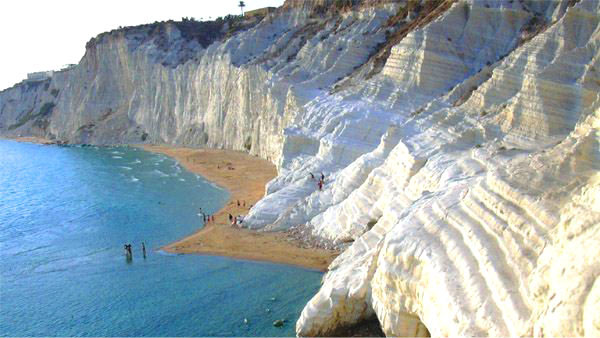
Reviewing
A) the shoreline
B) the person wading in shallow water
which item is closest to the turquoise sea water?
the person wading in shallow water

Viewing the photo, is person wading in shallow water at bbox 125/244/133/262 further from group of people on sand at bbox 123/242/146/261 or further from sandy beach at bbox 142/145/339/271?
sandy beach at bbox 142/145/339/271

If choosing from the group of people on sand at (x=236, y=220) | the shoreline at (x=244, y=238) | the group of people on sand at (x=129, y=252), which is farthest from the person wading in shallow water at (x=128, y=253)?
the group of people on sand at (x=236, y=220)

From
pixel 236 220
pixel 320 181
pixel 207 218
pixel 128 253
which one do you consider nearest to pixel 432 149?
pixel 320 181

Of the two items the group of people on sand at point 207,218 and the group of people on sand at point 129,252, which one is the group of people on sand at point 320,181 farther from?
the group of people on sand at point 129,252

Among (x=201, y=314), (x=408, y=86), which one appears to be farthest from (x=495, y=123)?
(x=201, y=314)

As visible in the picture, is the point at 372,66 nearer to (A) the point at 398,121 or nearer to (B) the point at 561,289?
(A) the point at 398,121

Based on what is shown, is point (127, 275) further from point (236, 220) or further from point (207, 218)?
point (207, 218)
